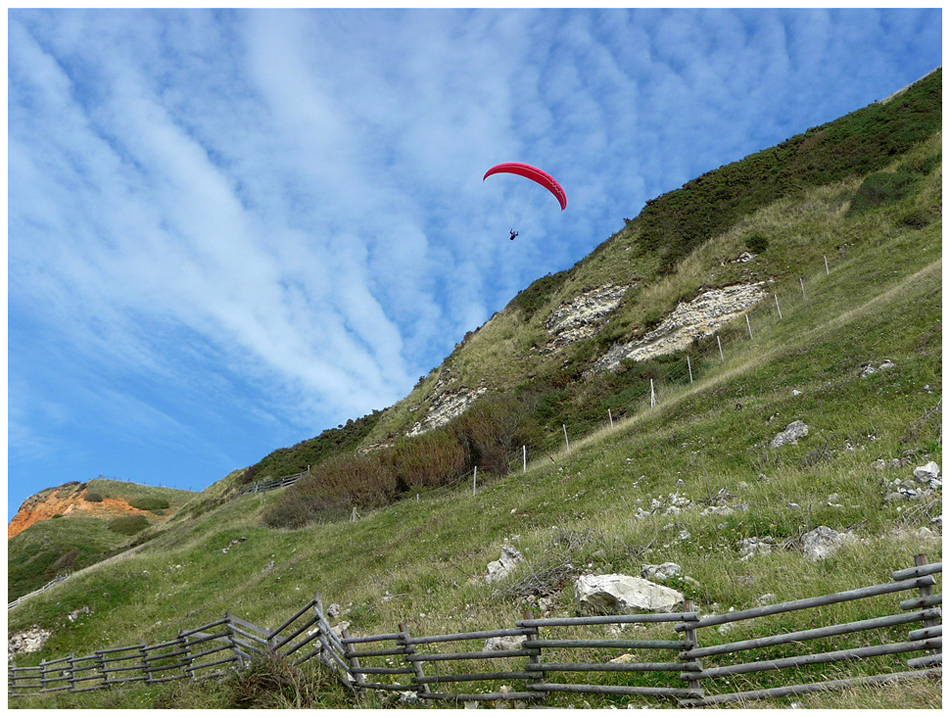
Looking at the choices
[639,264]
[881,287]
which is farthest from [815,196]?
[881,287]

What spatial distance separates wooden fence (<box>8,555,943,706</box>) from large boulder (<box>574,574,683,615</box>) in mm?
215

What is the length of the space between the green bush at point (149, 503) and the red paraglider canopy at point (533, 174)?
52.3 meters

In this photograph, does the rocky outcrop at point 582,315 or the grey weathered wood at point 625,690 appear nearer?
the grey weathered wood at point 625,690

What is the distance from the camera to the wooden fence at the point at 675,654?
Answer: 453 centimetres

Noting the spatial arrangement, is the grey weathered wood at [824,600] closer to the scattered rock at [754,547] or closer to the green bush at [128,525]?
the scattered rock at [754,547]

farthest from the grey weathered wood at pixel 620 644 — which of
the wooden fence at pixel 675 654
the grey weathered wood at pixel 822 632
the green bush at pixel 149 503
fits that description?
the green bush at pixel 149 503

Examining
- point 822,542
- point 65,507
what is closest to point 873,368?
point 822,542

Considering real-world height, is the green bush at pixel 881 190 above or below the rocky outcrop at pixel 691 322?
above

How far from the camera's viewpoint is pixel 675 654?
569 centimetres

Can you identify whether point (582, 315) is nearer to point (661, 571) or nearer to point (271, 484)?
point (271, 484)

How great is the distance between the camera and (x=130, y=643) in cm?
1688

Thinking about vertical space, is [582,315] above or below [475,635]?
above

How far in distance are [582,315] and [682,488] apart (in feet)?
93.3

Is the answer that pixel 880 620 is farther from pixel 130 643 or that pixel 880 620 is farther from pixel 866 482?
pixel 130 643
